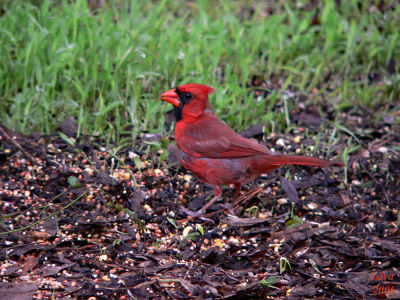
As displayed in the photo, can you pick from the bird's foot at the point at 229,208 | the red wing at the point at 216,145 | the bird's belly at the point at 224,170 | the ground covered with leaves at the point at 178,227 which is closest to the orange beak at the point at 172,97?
the red wing at the point at 216,145

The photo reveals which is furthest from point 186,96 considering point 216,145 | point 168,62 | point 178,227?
point 168,62

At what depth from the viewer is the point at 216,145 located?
3.62 m

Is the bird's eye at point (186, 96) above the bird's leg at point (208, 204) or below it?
above

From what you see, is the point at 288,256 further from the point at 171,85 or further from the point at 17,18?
the point at 17,18

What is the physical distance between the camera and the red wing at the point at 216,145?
11.8ft

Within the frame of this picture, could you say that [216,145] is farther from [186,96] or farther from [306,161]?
[306,161]

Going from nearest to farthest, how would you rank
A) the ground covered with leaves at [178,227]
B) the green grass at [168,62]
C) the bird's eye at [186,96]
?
the ground covered with leaves at [178,227]
the bird's eye at [186,96]
the green grass at [168,62]

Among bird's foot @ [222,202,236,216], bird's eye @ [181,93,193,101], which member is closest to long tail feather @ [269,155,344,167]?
bird's foot @ [222,202,236,216]

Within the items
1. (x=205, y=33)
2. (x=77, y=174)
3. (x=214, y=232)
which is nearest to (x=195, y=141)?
(x=214, y=232)

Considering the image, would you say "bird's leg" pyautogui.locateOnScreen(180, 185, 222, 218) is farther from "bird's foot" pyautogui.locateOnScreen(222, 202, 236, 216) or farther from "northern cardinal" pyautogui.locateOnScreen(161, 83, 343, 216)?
"bird's foot" pyautogui.locateOnScreen(222, 202, 236, 216)

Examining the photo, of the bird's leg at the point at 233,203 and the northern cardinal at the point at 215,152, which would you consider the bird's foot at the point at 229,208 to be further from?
the northern cardinal at the point at 215,152

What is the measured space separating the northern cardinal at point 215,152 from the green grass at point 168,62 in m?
0.62

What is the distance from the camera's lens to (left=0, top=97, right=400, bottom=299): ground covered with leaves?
10.1ft

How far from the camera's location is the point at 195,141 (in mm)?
3631
